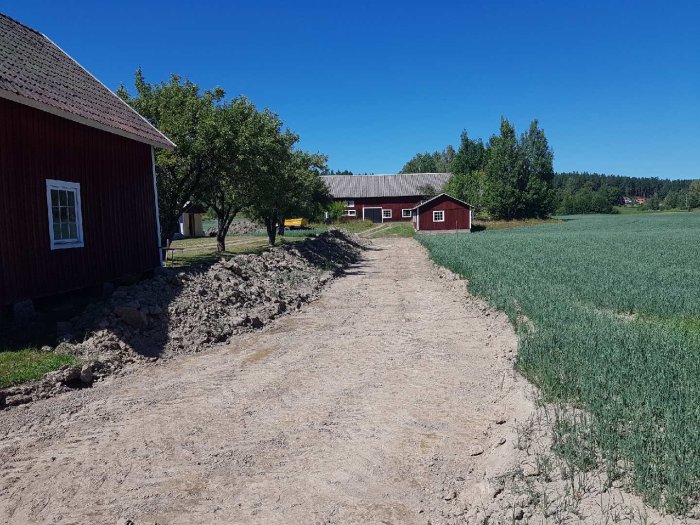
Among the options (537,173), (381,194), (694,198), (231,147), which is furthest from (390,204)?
(694,198)

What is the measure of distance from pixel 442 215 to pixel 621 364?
47382 mm

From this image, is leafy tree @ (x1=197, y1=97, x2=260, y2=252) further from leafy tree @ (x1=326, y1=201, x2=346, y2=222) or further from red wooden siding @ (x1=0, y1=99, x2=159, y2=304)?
leafy tree @ (x1=326, y1=201, x2=346, y2=222)

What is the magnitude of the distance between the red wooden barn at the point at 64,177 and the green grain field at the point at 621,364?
922 centimetres

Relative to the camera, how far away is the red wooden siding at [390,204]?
6900 centimetres

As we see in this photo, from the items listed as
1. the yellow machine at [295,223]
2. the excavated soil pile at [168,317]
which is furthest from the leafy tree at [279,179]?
the yellow machine at [295,223]

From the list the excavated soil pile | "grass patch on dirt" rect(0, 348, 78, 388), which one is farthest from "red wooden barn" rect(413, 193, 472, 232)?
"grass patch on dirt" rect(0, 348, 78, 388)

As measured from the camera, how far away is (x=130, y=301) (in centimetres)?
994

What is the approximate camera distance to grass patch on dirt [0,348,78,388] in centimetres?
726

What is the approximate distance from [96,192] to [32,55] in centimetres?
357

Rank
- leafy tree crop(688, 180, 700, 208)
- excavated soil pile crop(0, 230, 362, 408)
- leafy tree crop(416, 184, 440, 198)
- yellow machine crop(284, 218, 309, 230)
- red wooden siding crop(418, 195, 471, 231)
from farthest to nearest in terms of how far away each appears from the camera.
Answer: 1. leafy tree crop(688, 180, 700, 208)
2. leafy tree crop(416, 184, 440, 198)
3. yellow machine crop(284, 218, 309, 230)
4. red wooden siding crop(418, 195, 471, 231)
5. excavated soil pile crop(0, 230, 362, 408)

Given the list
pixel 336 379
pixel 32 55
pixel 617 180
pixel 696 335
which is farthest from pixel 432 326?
pixel 617 180

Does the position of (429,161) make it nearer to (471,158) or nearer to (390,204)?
(471,158)

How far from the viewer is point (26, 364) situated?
7.75m

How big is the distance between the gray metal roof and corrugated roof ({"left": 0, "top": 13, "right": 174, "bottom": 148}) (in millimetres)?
53963
